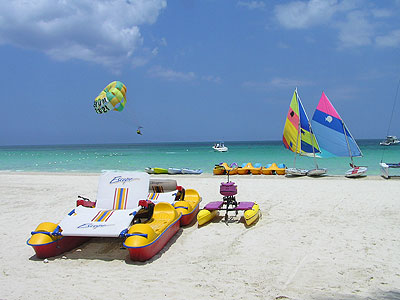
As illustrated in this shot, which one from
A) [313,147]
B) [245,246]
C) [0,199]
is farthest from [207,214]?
[313,147]

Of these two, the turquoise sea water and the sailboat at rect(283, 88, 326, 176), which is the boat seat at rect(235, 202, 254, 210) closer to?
the sailboat at rect(283, 88, 326, 176)

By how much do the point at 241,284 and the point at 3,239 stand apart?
5504mm

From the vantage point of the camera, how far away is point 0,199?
12328 millimetres

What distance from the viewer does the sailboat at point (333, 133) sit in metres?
18.3

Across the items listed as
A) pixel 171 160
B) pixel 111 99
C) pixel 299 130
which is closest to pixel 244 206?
pixel 111 99

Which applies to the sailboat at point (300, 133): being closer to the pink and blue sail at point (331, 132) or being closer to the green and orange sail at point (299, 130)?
the green and orange sail at point (299, 130)

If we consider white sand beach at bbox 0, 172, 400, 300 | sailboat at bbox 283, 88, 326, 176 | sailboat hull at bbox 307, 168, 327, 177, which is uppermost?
sailboat at bbox 283, 88, 326, 176

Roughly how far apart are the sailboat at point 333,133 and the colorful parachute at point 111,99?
414 inches

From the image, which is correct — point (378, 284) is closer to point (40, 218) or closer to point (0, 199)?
point (40, 218)

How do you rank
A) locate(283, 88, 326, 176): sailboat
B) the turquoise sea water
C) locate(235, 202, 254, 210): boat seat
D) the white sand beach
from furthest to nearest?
the turquoise sea water → locate(283, 88, 326, 176): sailboat → locate(235, 202, 254, 210): boat seat → the white sand beach

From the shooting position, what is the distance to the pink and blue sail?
60.2 ft

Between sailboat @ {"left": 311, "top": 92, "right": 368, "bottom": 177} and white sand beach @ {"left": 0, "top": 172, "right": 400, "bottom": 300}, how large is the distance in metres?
9.00

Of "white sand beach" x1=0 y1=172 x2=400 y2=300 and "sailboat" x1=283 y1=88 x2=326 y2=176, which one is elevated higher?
"sailboat" x1=283 y1=88 x2=326 y2=176

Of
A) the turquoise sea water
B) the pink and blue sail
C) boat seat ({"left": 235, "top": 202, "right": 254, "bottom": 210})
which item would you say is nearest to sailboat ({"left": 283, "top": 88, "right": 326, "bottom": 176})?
the pink and blue sail
